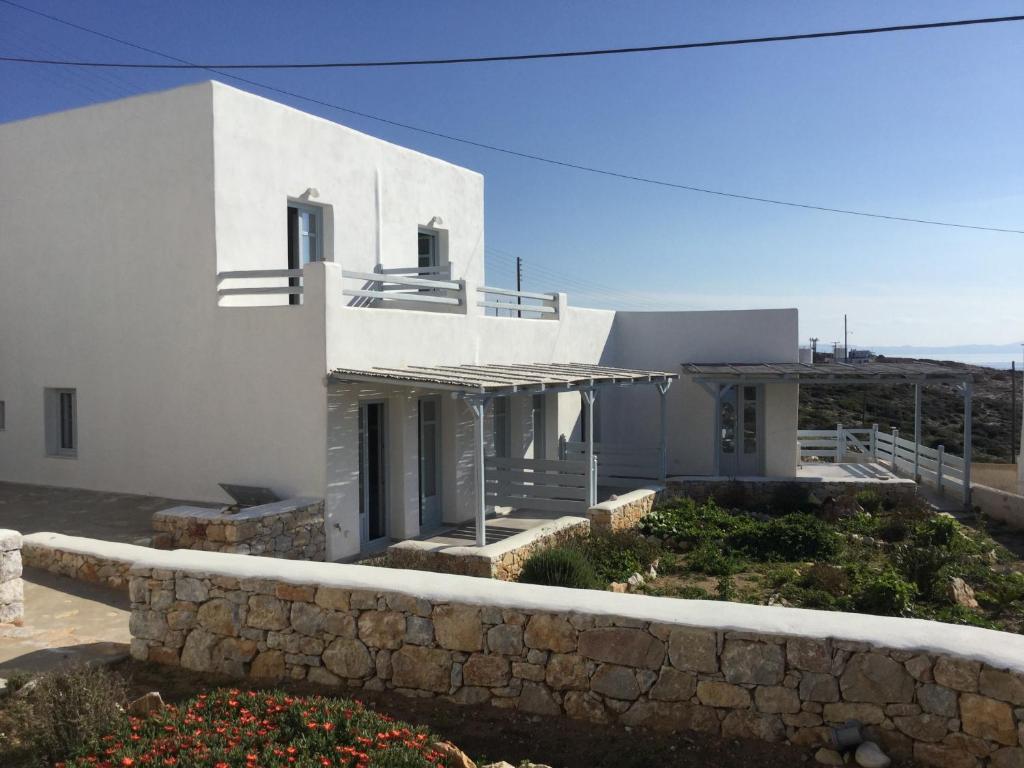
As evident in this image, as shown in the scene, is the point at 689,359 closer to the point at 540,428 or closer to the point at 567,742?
the point at 540,428

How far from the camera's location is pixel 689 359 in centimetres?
1980

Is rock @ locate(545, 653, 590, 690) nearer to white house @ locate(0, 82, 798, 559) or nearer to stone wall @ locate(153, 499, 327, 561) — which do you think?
stone wall @ locate(153, 499, 327, 561)

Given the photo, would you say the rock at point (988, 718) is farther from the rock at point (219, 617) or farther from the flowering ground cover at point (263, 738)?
the rock at point (219, 617)

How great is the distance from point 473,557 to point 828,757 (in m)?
5.87

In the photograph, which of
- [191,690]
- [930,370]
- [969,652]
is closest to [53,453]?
[191,690]

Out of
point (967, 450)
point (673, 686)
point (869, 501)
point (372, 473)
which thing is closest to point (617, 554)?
point (372, 473)

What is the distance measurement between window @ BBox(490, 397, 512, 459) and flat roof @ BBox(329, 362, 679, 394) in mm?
835

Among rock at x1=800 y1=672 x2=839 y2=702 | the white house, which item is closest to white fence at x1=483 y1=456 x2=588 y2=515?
the white house

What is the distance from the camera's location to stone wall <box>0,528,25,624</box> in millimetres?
7527

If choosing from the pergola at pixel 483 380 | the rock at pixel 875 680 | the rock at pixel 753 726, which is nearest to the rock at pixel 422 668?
the rock at pixel 753 726

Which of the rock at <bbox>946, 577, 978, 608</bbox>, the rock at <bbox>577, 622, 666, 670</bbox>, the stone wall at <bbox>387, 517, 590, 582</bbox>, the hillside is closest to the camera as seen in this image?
the rock at <bbox>577, 622, 666, 670</bbox>

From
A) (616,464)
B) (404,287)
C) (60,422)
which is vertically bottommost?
(616,464)

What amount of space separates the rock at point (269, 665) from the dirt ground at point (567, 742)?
19.8 inches

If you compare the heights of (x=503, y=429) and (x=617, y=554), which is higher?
(x=503, y=429)
